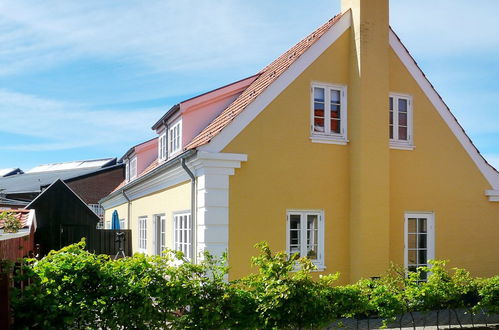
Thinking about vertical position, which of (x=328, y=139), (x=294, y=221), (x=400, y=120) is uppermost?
(x=400, y=120)

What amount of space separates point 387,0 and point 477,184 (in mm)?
5564

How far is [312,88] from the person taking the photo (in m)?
13.1

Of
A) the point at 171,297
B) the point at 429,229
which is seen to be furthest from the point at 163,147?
the point at 171,297

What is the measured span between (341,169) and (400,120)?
225 centimetres

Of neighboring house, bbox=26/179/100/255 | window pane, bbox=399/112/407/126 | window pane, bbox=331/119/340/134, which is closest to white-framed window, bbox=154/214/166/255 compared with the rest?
window pane, bbox=331/119/340/134

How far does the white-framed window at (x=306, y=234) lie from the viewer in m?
12.7

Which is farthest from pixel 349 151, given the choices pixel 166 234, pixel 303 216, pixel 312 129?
pixel 166 234

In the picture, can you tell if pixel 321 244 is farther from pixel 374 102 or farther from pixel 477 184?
pixel 477 184

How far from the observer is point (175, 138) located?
53.0 feet

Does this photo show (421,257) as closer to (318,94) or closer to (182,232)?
(318,94)

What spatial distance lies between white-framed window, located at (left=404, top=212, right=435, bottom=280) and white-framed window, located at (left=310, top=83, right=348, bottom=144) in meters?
2.83

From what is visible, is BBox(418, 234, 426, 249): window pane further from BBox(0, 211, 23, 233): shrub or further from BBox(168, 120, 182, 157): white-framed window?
BBox(0, 211, 23, 233): shrub

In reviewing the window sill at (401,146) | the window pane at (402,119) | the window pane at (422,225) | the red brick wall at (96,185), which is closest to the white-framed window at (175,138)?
the window sill at (401,146)

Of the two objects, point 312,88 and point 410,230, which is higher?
point 312,88
